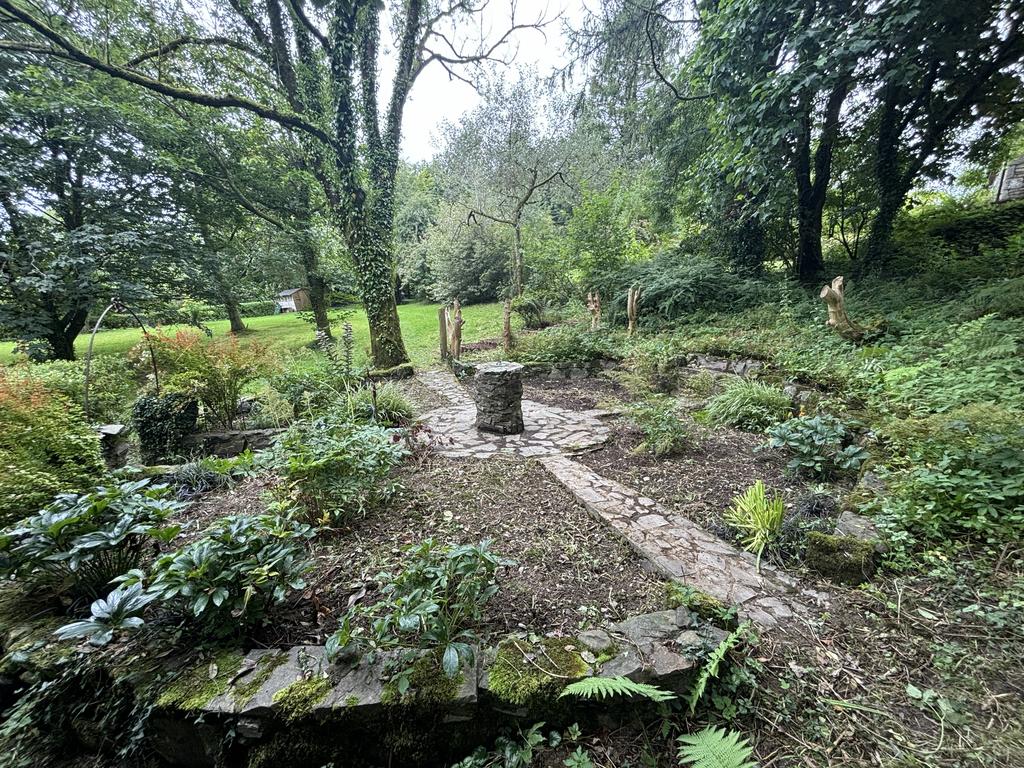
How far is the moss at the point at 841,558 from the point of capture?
6.40 feet

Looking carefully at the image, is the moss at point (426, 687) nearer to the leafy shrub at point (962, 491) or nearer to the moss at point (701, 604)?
the moss at point (701, 604)

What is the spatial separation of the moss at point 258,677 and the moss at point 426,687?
461 mm

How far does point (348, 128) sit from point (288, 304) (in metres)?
15.8

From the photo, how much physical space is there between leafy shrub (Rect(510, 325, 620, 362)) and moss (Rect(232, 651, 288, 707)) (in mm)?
5980

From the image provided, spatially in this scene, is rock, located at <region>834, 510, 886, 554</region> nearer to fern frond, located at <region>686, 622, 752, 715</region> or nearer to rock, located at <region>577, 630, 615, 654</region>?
fern frond, located at <region>686, 622, 752, 715</region>

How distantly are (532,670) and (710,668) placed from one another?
2.15 ft

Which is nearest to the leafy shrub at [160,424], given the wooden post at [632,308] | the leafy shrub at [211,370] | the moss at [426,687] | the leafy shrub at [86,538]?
the leafy shrub at [211,370]

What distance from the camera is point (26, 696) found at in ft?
4.72

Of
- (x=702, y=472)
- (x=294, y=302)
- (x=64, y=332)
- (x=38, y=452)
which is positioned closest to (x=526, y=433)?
(x=702, y=472)

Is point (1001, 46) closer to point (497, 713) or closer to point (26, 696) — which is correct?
point (497, 713)

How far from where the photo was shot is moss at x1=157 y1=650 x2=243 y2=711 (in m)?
1.34

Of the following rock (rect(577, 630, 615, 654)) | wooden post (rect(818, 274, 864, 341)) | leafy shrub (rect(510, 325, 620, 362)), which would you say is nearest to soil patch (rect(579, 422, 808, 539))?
rock (rect(577, 630, 615, 654))

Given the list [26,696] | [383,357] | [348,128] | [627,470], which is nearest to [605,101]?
[348,128]

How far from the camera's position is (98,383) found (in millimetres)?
4547
